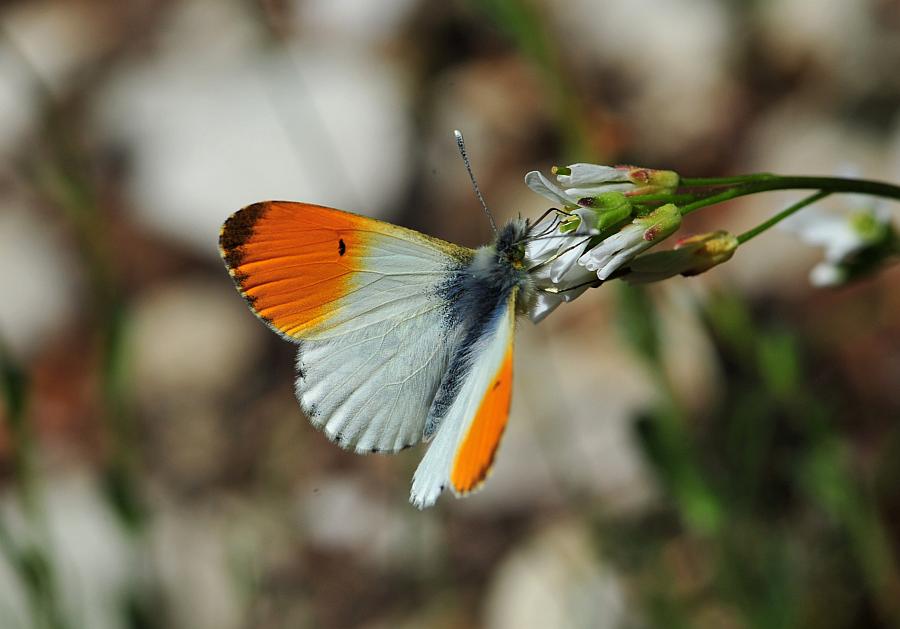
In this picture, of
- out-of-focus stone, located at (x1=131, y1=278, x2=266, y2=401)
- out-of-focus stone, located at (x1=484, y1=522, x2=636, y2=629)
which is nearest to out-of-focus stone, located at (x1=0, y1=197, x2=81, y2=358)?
out-of-focus stone, located at (x1=131, y1=278, x2=266, y2=401)

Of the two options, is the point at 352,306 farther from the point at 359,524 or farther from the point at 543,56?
the point at 359,524

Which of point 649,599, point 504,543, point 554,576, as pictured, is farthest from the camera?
point 504,543

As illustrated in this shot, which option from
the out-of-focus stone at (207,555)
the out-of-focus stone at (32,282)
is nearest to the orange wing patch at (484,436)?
the out-of-focus stone at (207,555)

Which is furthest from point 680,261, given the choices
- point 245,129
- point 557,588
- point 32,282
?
point 32,282

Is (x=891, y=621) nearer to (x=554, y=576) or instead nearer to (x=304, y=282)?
(x=554, y=576)

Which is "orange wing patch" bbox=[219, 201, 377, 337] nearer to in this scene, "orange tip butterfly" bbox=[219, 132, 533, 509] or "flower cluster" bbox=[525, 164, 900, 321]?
"orange tip butterfly" bbox=[219, 132, 533, 509]

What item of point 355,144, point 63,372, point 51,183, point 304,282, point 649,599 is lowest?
point 649,599

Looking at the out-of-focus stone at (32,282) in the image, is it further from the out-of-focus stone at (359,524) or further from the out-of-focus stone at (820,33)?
the out-of-focus stone at (820,33)

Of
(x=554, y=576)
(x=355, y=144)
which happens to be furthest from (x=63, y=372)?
(x=554, y=576)
